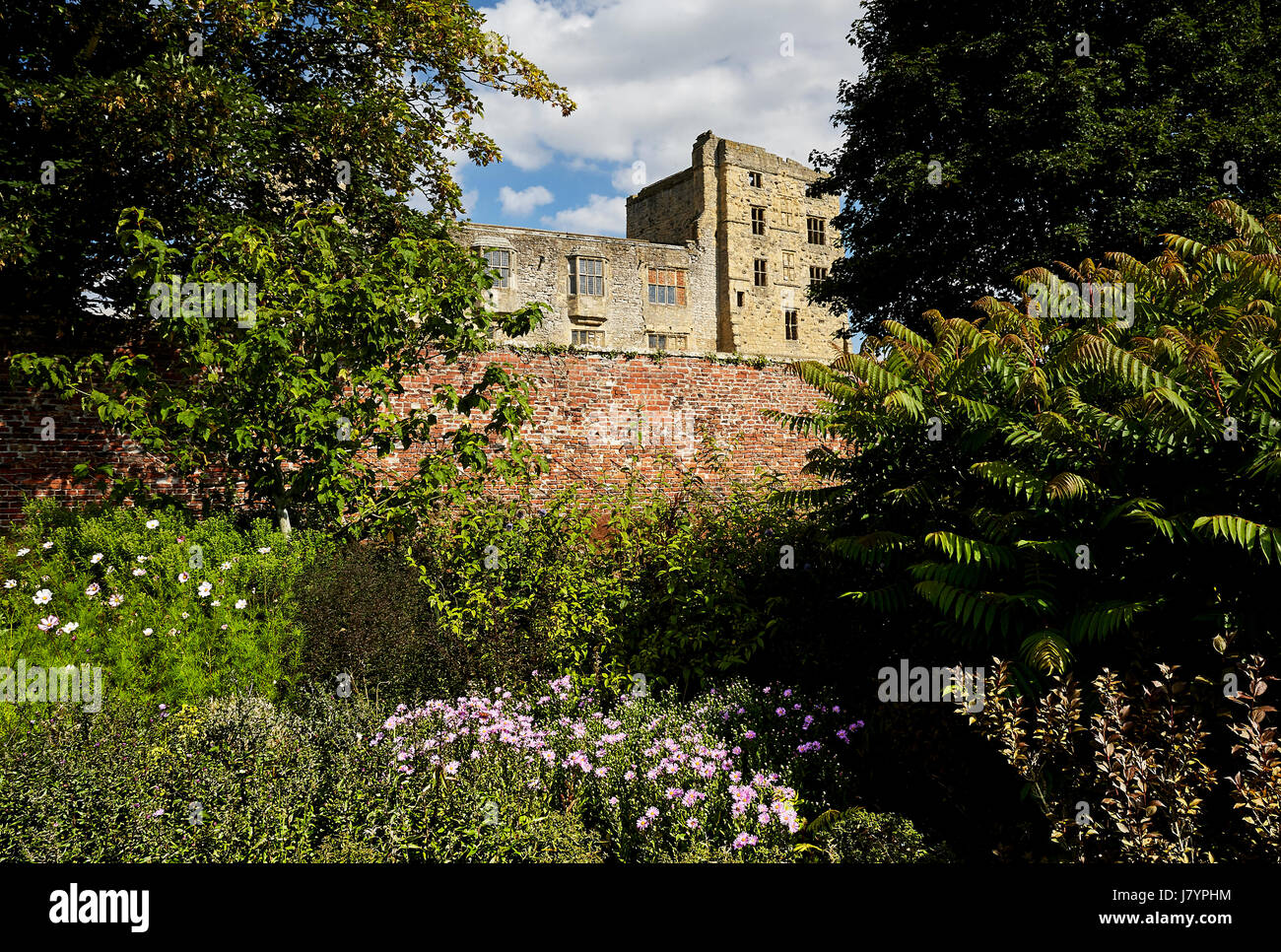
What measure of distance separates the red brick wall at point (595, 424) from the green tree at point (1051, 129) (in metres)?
4.84

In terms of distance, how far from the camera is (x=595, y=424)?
45.1ft

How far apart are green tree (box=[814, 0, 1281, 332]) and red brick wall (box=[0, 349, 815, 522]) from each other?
4.84 m

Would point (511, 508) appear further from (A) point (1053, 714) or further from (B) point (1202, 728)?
(B) point (1202, 728)

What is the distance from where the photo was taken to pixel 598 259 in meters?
39.5

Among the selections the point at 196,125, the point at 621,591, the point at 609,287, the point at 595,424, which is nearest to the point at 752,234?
the point at 609,287

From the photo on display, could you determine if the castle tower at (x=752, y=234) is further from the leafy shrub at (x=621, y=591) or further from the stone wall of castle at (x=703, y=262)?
the leafy shrub at (x=621, y=591)

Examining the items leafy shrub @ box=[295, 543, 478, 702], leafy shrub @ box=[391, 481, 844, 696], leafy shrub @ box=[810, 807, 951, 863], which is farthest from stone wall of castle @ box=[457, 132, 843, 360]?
leafy shrub @ box=[810, 807, 951, 863]

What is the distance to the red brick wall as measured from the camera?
1048 centimetres

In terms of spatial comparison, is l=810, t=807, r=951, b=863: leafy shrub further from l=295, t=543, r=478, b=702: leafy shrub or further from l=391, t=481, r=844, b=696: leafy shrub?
l=295, t=543, r=478, b=702: leafy shrub

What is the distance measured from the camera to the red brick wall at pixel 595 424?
1048 cm

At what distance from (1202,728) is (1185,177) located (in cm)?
1516

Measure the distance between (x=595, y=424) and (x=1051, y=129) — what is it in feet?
33.2

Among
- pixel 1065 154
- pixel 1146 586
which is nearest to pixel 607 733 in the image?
pixel 1146 586

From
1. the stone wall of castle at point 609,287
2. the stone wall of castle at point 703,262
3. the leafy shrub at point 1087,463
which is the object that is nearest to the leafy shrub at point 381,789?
the leafy shrub at point 1087,463
